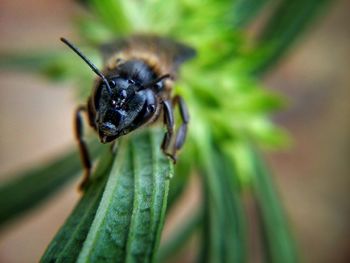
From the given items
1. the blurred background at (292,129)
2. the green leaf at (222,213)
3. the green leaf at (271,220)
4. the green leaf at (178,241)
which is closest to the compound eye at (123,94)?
the green leaf at (222,213)

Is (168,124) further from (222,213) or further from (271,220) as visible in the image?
(271,220)

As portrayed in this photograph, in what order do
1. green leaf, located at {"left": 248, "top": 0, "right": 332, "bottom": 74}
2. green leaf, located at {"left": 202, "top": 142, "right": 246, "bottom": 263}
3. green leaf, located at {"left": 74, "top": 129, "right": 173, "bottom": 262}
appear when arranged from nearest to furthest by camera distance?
green leaf, located at {"left": 74, "top": 129, "right": 173, "bottom": 262}
green leaf, located at {"left": 202, "top": 142, "right": 246, "bottom": 263}
green leaf, located at {"left": 248, "top": 0, "right": 332, "bottom": 74}

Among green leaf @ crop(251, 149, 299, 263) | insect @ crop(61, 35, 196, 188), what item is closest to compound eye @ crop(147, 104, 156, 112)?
insect @ crop(61, 35, 196, 188)

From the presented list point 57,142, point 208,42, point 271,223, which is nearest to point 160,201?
point 208,42

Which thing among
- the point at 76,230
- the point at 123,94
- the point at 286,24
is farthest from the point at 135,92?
the point at 286,24

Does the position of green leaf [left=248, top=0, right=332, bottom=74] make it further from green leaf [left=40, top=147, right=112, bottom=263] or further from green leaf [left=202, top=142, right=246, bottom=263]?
green leaf [left=40, top=147, right=112, bottom=263]

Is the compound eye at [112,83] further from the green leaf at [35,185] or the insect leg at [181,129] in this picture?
the green leaf at [35,185]

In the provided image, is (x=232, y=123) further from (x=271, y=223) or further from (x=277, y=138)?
(x=271, y=223)
